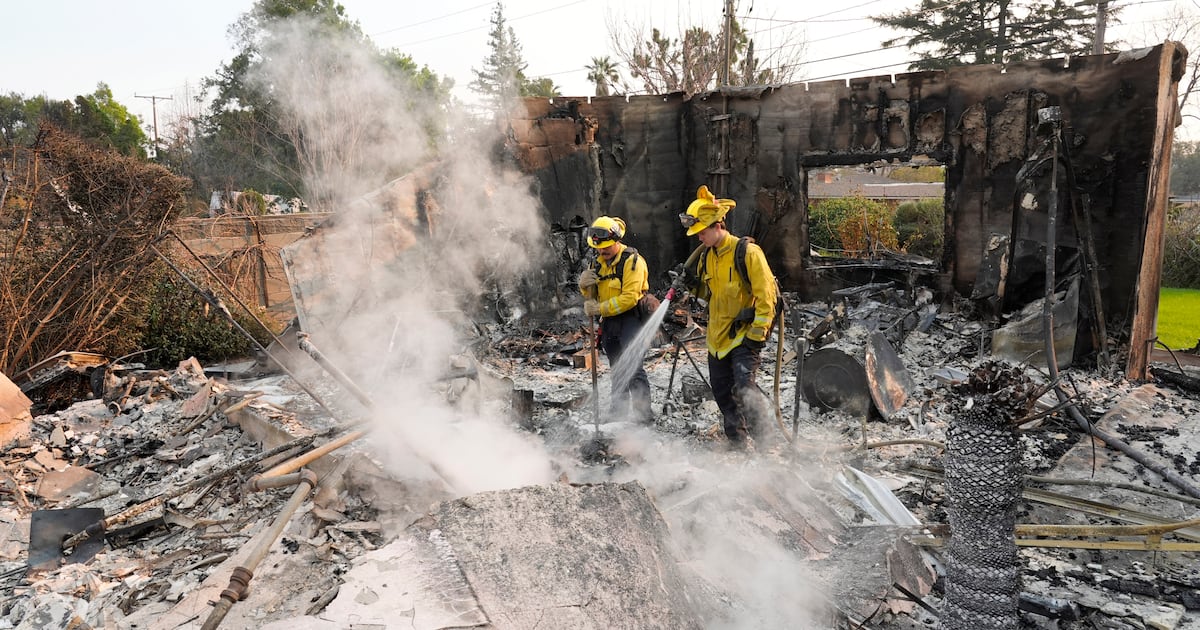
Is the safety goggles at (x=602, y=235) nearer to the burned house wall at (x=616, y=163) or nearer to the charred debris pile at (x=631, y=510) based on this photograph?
the charred debris pile at (x=631, y=510)

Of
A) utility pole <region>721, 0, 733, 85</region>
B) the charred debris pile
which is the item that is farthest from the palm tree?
the charred debris pile

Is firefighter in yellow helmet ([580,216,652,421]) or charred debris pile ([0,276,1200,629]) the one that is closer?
charred debris pile ([0,276,1200,629])

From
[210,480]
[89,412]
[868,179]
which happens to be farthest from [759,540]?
[868,179]

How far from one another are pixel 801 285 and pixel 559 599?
8520mm

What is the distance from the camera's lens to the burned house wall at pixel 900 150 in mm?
7312

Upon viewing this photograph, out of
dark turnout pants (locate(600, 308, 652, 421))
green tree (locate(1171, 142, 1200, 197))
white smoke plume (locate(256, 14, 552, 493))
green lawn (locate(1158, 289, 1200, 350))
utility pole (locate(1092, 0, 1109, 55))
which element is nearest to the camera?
white smoke plume (locate(256, 14, 552, 493))

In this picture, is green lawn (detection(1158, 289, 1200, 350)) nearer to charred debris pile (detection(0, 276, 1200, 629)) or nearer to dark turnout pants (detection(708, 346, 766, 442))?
charred debris pile (detection(0, 276, 1200, 629))

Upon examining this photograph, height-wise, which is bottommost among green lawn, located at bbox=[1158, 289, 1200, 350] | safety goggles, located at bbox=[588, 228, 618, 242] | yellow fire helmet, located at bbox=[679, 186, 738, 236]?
green lawn, located at bbox=[1158, 289, 1200, 350]

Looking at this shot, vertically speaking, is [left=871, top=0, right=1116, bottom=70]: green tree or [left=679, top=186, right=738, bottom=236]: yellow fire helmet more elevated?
[left=871, top=0, right=1116, bottom=70]: green tree

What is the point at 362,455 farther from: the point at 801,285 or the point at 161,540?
the point at 801,285

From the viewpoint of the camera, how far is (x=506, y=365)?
27.1ft

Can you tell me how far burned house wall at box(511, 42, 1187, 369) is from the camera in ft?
24.0

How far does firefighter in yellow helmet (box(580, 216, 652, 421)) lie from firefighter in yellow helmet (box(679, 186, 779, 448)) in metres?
0.60

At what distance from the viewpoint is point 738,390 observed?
4777 millimetres
